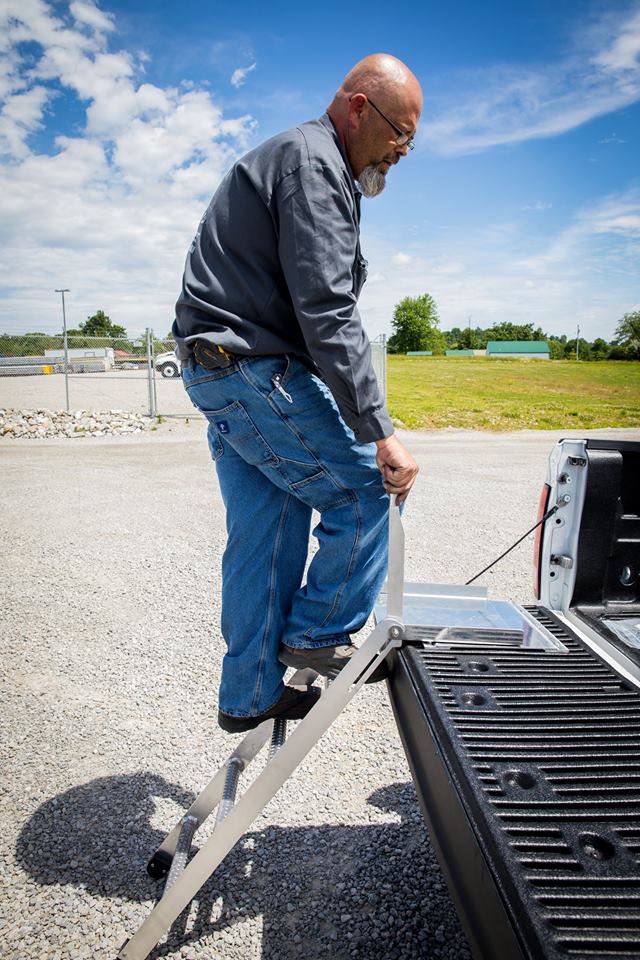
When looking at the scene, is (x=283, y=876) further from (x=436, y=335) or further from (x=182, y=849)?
(x=436, y=335)

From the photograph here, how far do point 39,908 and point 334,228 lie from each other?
2194 millimetres

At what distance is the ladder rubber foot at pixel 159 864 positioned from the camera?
6.72ft

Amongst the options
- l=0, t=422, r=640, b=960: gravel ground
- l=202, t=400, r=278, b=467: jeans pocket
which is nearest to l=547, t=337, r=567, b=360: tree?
l=0, t=422, r=640, b=960: gravel ground

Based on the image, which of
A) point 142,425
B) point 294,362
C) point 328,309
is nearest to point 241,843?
point 294,362

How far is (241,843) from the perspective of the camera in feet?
7.48

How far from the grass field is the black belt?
13.3m

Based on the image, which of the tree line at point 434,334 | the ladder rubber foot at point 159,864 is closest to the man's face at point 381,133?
the ladder rubber foot at point 159,864

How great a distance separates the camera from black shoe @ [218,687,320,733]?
1.95 metres

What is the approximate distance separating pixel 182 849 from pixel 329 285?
1.68m

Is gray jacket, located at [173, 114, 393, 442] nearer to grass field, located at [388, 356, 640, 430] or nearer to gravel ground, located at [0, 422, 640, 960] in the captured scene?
gravel ground, located at [0, 422, 640, 960]

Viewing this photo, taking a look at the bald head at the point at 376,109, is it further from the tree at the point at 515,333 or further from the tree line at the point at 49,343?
the tree at the point at 515,333

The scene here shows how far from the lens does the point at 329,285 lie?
158 centimetres

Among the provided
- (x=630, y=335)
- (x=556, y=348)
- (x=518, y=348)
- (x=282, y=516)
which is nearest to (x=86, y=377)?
(x=282, y=516)

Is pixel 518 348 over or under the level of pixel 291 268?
over
